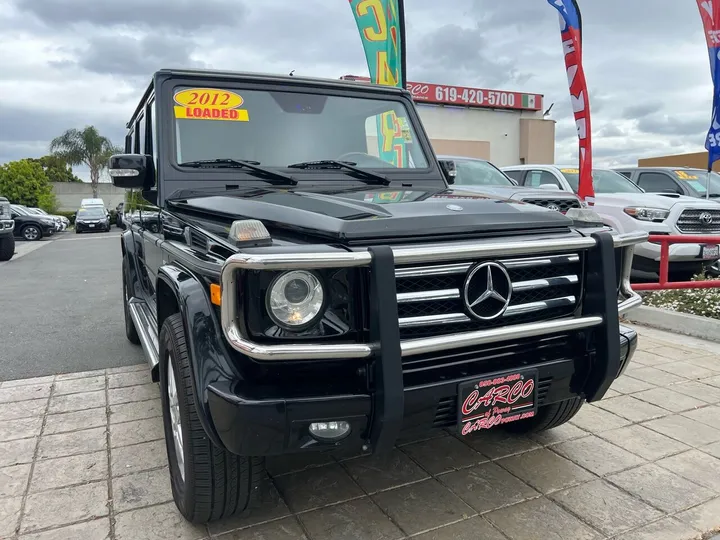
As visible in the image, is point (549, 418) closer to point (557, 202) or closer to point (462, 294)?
point (462, 294)

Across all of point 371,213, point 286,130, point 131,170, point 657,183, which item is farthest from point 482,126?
point 371,213

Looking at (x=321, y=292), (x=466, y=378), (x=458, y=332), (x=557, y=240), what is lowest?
(x=466, y=378)

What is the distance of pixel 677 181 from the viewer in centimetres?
1073

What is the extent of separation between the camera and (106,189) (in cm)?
4556

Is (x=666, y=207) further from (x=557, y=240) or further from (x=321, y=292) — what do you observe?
(x=321, y=292)

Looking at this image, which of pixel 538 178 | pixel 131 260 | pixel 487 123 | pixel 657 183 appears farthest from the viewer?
pixel 487 123

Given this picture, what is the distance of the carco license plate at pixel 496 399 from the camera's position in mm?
2172

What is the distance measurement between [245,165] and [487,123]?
30402 millimetres

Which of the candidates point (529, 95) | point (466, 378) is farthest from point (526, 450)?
point (529, 95)

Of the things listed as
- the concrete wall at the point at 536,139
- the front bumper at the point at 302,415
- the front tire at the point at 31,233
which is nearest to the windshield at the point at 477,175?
the front bumper at the point at 302,415

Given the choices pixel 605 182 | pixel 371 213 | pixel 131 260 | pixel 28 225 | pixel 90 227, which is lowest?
pixel 90 227

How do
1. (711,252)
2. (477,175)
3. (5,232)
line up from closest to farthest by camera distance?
(711,252), (477,175), (5,232)

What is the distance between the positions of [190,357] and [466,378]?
102cm

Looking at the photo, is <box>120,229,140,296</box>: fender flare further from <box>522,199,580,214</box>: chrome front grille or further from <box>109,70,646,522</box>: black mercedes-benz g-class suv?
<box>522,199,580,214</box>: chrome front grille
